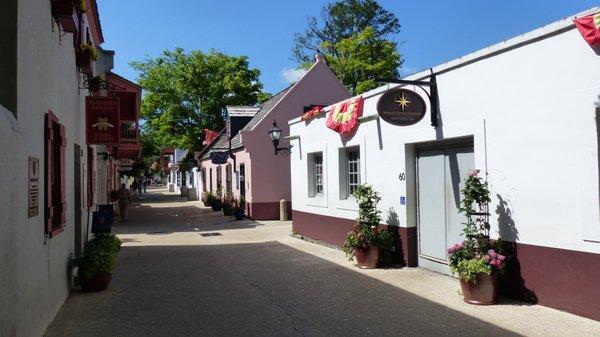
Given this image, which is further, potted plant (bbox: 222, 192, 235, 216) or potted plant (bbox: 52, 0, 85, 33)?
potted plant (bbox: 222, 192, 235, 216)

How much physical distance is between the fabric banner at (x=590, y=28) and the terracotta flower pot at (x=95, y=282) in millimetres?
7289

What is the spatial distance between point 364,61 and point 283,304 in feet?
102

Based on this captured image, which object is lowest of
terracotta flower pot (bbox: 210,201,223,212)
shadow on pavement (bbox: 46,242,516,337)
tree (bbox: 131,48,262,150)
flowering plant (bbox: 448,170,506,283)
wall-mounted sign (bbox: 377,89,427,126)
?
shadow on pavement (bbox: 46,242,516,337)

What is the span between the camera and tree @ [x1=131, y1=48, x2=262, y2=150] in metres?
38.2

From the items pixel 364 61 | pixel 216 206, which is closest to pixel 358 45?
pixel 364 61

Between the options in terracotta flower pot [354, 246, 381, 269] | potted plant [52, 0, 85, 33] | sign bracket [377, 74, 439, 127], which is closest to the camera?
potted plant [52, 0, 85, 33]

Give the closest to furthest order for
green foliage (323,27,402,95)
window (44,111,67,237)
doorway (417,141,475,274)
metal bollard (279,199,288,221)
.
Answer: window (44,111,67,237) < doorway (417,141,475,274) < metal bollard (279,199,288,221) < green foliage (323,27,402,95)

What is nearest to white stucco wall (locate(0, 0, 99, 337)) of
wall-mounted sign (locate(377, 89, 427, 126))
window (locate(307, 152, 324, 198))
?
wall-mounted sign (locate(377, 89, 427, 126))

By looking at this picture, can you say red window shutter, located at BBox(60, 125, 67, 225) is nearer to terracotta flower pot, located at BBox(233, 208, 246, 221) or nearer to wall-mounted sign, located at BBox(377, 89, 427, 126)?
wall-mounted sign, located at BBox(377, 89, 427, 126)

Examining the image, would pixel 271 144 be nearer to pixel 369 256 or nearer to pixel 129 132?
pixel 129 132

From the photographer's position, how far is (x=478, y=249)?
22.4ft

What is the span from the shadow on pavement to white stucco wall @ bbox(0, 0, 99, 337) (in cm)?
70

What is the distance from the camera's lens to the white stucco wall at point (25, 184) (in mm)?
3879

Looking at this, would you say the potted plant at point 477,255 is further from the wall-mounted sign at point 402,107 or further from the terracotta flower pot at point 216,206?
the terracotta flower pot at point 216,206
